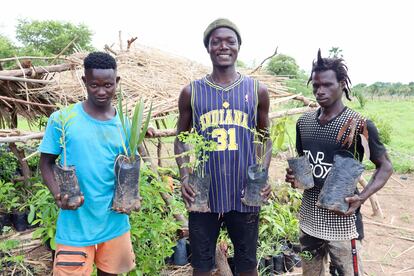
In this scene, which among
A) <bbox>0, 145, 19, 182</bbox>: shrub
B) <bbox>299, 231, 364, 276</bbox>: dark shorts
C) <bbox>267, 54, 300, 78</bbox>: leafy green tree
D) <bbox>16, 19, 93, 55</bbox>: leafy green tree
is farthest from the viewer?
<bbox>16, 19, 93, 55</bbox>: leafy green tree

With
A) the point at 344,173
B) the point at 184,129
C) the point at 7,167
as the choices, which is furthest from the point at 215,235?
the point at 7,167

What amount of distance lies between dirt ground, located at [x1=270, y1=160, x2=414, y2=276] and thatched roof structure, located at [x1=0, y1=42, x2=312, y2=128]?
1.98 metres

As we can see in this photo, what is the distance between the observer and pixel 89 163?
193 cm

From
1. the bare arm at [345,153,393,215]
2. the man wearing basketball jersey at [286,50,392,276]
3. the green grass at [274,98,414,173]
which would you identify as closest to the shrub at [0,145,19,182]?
the green grass at [274,98,414,173]

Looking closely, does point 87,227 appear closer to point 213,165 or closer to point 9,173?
point 213,165

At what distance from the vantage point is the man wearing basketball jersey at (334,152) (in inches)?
82.2

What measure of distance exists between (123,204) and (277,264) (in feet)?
7.07

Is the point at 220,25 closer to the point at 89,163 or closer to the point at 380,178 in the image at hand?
the point at 89,163

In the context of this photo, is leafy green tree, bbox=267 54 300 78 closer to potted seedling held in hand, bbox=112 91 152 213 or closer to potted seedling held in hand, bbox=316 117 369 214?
potted seedling held in hand, bbox=316 117 369 214

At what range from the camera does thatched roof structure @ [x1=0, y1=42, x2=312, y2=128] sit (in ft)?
11.6

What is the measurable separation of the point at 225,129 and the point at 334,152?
653 mm

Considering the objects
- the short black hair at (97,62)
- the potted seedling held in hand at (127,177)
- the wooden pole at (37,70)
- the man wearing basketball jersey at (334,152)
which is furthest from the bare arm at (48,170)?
the wooden pole at (37,70)

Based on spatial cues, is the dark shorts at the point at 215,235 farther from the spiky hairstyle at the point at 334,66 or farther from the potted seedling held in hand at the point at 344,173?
the spiky hairstyle at the point at 334,66

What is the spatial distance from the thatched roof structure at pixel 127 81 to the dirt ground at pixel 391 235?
6.50 ft
